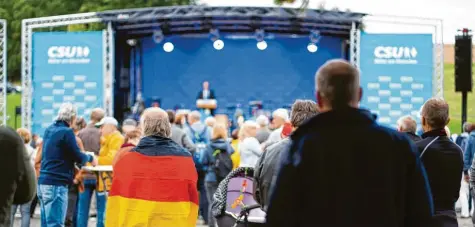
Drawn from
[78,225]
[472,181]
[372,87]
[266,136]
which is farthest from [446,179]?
[372,87]

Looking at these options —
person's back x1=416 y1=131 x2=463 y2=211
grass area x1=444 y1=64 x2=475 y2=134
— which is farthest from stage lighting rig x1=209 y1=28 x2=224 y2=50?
person's back x1=416 y1=131 x2=463 y2=211

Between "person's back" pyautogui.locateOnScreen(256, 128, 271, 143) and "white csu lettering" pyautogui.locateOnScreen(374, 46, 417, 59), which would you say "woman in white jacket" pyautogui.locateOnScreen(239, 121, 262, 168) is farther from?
"white csu lettering" pyautogui.locateOnScreen(374, 46, 417, 59)

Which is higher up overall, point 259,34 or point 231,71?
point 259,34

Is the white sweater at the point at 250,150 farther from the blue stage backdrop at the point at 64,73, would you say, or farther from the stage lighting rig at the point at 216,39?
the stage lighting rig at the point at 216,39

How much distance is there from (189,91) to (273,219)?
22.8 metres

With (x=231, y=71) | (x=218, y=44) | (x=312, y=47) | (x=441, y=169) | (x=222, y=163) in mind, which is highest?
(x=218, y=44)

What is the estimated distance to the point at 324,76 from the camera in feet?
12.9

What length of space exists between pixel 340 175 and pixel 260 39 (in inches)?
842

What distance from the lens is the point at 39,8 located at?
167ft

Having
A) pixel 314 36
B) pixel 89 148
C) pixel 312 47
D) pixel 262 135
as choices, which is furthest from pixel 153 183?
pixel 312 47

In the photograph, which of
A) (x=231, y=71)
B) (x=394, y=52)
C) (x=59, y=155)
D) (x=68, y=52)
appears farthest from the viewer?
(x=231, y=71)

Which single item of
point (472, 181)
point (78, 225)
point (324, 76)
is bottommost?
point (78, 225)

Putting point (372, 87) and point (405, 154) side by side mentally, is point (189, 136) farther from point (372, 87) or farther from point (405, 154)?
point (405, 154)

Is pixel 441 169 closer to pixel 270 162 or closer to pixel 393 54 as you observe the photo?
pixel 270 162
